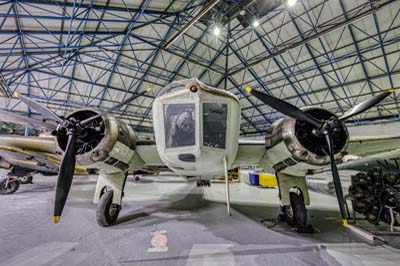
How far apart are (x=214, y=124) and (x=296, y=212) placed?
120 inches

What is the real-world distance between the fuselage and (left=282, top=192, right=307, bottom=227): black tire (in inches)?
90.1

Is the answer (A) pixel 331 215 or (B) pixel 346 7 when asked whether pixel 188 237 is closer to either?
(A) pixel 331 215

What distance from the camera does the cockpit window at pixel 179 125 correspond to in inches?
127

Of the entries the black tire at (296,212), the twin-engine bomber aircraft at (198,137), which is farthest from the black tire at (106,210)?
the black tire at (296,212)

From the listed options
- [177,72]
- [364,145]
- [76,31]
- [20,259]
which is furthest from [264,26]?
[20,259]

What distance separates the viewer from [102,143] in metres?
3.61

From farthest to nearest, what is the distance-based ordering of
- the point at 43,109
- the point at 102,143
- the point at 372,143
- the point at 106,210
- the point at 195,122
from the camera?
the point at 372,143 < the point at 106,210 < the point at 43,109 < the point at 102,143 < the point at 195,122

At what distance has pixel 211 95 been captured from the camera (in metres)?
3.12

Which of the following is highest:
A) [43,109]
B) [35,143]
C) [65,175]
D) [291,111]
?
[43,109]

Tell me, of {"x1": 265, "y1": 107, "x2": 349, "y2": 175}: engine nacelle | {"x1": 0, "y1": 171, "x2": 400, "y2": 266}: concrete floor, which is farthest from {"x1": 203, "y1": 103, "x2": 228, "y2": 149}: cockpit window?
{"x1": 0, "y1": 171, "x2": 400, "y2": 266}: concrete floor

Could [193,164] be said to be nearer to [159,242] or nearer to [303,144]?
[159,242]

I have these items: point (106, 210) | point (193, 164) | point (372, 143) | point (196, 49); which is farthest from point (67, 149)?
point (196, 49)

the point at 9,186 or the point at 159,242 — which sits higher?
the point at 9,186

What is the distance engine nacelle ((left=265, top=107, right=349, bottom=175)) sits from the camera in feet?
11.1
